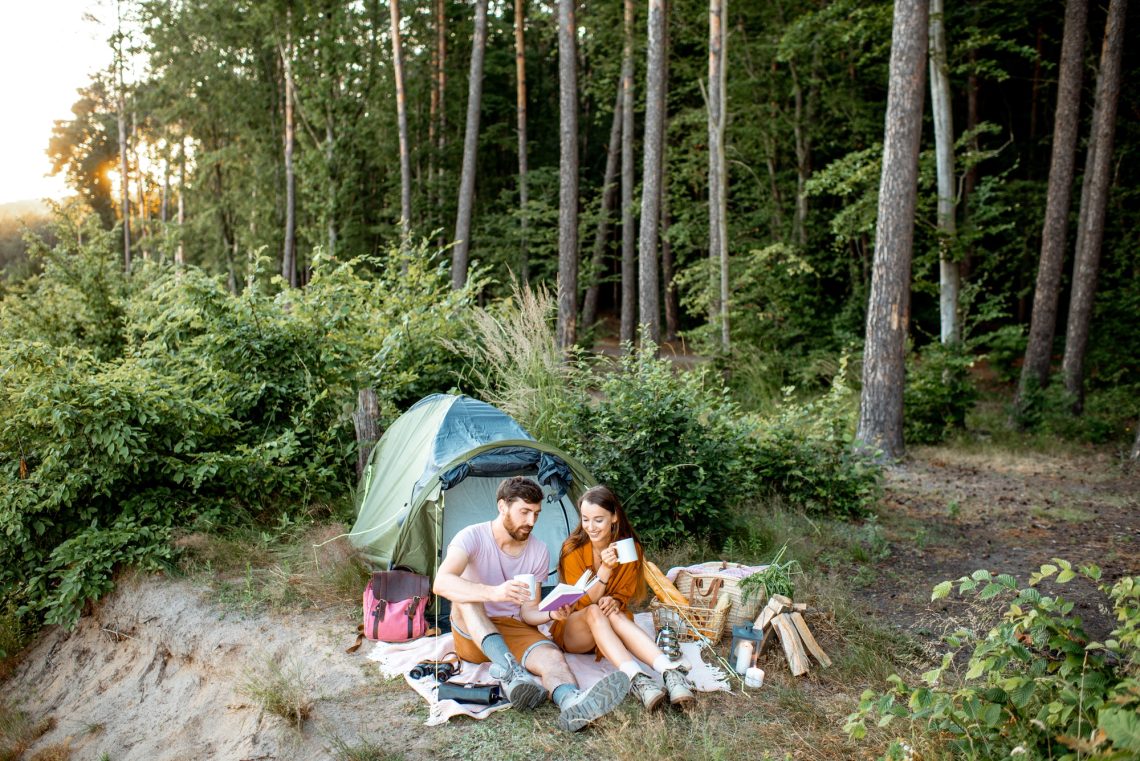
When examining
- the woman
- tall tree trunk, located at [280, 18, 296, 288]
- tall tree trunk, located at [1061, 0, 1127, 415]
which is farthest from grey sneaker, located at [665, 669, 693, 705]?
tall tree trunk, located at [280, 18, 296, 288]

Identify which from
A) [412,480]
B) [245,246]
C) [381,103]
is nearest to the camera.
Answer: [412,480]

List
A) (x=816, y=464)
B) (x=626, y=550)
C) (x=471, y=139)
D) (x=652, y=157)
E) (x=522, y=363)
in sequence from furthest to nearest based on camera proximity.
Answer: (x=471, y=139) < (x=652, y=157) < (x=522, y=363) < (x=816, y=464) < (x=626, y=550)

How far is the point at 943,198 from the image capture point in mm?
11188

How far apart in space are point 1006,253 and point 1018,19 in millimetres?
4580

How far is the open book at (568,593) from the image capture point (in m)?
3.84

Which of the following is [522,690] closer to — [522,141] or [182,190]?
[522,141]

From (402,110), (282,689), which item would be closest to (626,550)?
(282,689)

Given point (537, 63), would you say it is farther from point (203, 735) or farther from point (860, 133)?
point (203, 735)

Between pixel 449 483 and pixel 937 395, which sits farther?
pixel 937 395

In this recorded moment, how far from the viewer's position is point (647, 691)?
3627mm

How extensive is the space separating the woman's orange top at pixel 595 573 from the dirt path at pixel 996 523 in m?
1.71

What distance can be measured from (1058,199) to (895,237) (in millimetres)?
4227

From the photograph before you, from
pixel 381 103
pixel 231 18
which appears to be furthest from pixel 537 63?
pixel 231 18

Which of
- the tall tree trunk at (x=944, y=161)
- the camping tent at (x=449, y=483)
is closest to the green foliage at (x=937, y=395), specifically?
the tall tree trunk at (x=944, y=161)
